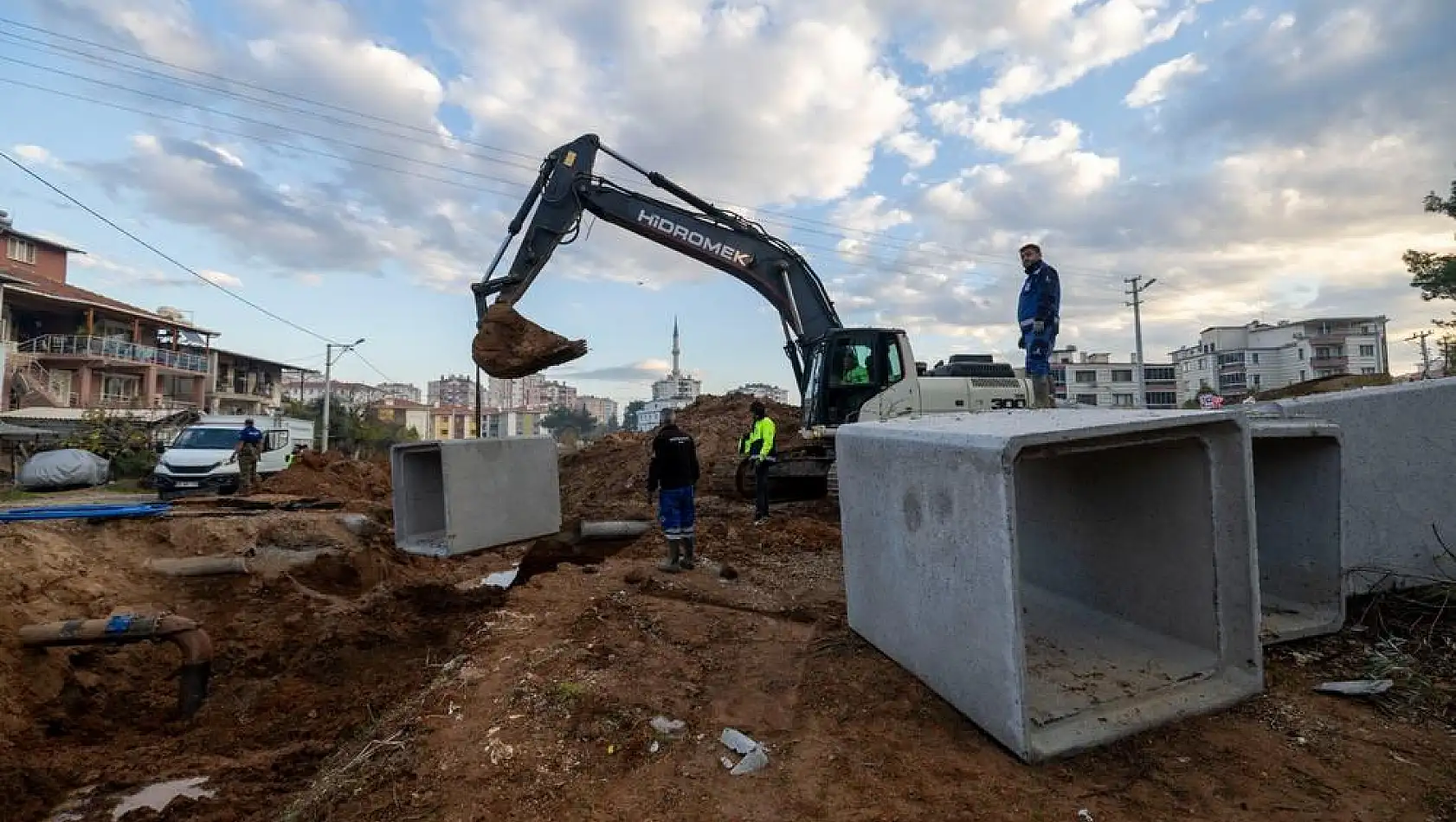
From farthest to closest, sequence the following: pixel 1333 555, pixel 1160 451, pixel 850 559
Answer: pixel 850 559
pixel 1333 555
pixel 1160 451

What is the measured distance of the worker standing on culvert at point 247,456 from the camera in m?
15.4

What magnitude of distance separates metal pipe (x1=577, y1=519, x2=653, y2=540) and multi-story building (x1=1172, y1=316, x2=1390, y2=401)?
7224 cm

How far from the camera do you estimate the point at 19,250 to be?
3234 cm

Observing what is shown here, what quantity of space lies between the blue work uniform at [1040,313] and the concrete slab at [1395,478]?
196 centimetres

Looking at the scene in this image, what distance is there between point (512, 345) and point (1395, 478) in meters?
8.76

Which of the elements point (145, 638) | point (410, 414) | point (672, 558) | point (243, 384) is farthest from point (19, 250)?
point (672, 558)

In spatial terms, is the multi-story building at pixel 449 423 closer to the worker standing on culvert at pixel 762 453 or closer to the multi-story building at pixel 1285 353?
the worker standing on culvert at pixel 762 453

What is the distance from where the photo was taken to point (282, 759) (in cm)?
378

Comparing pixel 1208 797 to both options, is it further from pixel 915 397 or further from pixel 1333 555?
pixel 915 397

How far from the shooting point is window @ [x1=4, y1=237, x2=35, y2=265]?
31734 millimetres

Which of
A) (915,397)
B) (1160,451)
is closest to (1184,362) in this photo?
(915,397)

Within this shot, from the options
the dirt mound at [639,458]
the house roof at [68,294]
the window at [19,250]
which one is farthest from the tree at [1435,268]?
the window at [19,250]

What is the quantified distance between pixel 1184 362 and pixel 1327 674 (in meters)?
89.3

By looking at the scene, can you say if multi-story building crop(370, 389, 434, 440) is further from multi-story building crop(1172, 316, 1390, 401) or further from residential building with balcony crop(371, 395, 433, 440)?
multi-story building crop(1172, 316, 1390, 401)
